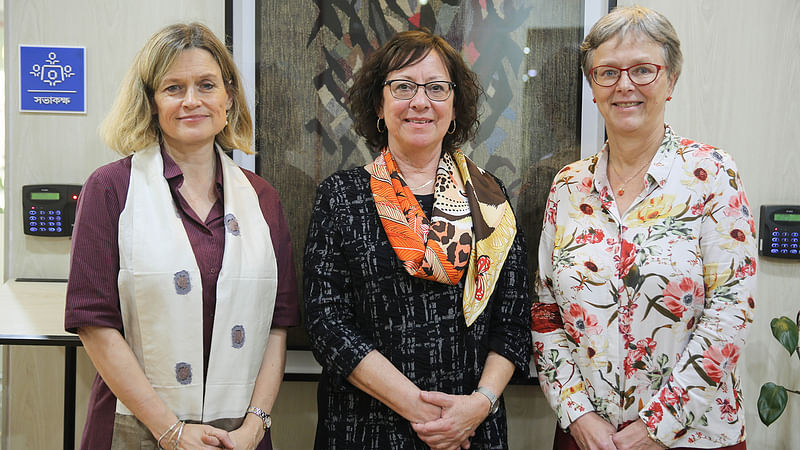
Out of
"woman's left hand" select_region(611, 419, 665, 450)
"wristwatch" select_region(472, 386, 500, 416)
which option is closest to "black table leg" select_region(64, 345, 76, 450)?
"wristwatch" select_region(472, 386, 500, 416)

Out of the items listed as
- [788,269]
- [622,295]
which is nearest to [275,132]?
[622,295]

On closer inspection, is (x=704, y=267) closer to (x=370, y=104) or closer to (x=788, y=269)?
(x=788, y=269)

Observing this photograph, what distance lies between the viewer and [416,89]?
5.22 feet

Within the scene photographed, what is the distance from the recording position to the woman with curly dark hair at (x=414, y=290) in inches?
59.0

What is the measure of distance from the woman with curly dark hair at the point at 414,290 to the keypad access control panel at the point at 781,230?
3.22ft

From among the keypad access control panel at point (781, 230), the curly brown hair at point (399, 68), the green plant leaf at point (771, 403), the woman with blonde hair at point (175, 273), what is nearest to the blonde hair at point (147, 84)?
the woman with blonde hair at point (175, 273)

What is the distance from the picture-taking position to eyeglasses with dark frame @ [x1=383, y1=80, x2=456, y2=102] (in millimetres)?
1593

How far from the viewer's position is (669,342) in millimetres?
1482

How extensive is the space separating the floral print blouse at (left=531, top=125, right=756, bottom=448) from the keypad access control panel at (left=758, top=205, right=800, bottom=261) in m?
0.66

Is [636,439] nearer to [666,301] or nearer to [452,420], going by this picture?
[666,301]

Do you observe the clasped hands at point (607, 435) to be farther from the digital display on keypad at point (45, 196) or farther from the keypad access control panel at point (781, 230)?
the digital display on keypad at point (45, 196)

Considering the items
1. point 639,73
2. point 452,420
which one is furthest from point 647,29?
point 452,420

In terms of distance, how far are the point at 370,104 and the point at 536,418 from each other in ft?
4.07

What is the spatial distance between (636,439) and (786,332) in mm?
788
